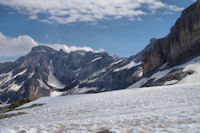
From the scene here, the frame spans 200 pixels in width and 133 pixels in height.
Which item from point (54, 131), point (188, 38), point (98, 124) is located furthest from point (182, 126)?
point (188, 38)

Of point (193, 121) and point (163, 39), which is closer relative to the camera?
point (193, 121)

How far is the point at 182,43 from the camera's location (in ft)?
220

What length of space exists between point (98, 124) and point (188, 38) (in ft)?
208

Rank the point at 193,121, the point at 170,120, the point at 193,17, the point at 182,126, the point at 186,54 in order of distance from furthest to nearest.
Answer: the point at 193,17
the point at 186,54
the point at 170,120
the point at 193,121
the point at 182,126

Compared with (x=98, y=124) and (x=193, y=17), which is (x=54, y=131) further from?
(x=193, y=17)

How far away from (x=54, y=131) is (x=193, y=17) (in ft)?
220

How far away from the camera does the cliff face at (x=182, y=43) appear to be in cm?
5941

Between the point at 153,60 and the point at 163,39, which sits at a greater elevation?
the point at 163,39

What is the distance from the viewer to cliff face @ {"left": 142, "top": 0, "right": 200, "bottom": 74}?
5941 cm

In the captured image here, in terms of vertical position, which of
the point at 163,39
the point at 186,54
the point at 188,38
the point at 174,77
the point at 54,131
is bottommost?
the point at 54,131

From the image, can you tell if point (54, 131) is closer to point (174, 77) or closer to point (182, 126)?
point (182, 126)

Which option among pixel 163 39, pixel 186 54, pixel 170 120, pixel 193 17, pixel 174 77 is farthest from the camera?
pixel 163 39

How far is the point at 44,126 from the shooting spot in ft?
32.9

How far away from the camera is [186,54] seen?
58.6 m
